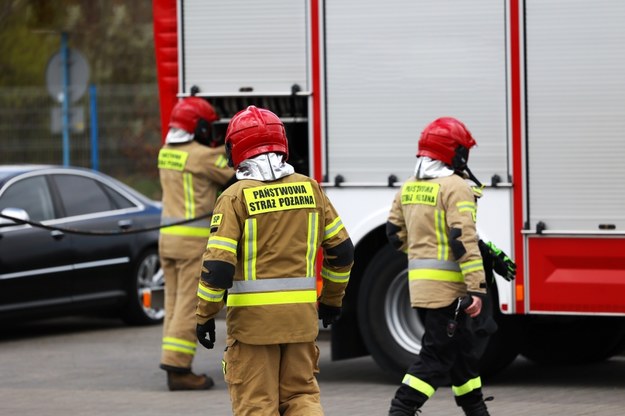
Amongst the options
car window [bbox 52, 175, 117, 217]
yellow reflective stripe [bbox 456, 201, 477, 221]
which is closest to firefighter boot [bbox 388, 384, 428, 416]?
yellow reflective stripe [bbox 456, 201, 477, 221]

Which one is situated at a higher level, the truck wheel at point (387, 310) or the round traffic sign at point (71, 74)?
the round traffic sign at point (71, 74)

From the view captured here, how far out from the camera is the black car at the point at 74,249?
12930mm

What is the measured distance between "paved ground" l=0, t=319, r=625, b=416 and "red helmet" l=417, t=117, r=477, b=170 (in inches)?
65.2

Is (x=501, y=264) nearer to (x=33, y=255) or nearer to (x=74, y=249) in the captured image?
(x=33, y=255)

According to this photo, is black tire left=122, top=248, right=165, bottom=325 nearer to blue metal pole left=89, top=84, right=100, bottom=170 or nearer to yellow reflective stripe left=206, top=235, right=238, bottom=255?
blue metal pole left=89, top=84, right=100, bottom=170

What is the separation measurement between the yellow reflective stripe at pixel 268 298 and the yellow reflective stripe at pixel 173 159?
3.83 m

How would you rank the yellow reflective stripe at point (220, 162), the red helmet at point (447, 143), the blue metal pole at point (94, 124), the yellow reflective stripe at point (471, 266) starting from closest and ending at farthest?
the yellow reflective stripe at point (471, 266)
the red helmet at point (447, 143)
the yellow reflective stripe at point (220, 162)
the blue metal pole at point (94, 124)

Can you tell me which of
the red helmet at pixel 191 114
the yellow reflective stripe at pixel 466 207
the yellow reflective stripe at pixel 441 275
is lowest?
the yellow reflective stripe at pixel 441 275

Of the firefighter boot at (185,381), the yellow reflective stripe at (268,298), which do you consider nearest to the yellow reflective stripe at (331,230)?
the yellow reflective stripe at (268,298)

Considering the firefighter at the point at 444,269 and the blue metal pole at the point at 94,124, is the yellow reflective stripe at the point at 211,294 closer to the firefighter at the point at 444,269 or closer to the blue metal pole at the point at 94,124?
the firefighter at the point at 444,269

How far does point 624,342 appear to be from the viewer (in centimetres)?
1113

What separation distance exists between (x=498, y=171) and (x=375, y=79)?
1.03 metres

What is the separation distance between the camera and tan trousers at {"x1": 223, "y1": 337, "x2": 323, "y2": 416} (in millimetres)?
6418

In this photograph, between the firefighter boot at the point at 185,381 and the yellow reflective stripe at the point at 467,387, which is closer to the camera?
the yellow reflective stripe at the point at 467,387
